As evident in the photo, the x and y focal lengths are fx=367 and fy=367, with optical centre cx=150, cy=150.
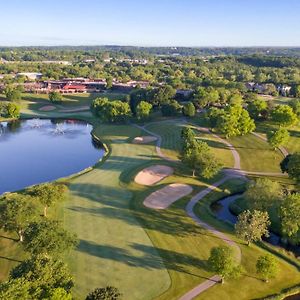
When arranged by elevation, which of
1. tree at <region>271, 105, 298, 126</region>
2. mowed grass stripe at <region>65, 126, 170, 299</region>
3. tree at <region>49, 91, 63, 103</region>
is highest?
tree at <region>271, 105, 298, 126</region>

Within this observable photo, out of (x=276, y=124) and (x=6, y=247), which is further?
(x=276, y=124)

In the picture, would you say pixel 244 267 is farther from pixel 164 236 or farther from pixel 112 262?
pixel 112 262

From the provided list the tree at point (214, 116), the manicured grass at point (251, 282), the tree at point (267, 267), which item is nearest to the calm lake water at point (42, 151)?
the tree at point (214, 116)

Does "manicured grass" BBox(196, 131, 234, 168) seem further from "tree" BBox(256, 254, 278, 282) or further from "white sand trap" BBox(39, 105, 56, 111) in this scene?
"white sand trap" BBox(39, 105, 56, 111)

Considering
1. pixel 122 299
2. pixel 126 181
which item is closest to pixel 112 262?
pixel 122 299

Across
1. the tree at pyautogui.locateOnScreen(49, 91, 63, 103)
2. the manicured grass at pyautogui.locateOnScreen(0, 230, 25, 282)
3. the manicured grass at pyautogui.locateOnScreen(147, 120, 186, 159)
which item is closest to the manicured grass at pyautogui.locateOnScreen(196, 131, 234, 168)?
the manicured grass at pyautogui.locateOnScreen(147, 120, 186, 159)

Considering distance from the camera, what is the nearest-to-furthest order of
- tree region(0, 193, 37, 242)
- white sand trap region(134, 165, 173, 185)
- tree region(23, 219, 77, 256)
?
1. tree region(23, 219, 77, 256)
2. tree region(0, 193, 37, 242)
3. white sand trap region(134, 165, 173, 185)
